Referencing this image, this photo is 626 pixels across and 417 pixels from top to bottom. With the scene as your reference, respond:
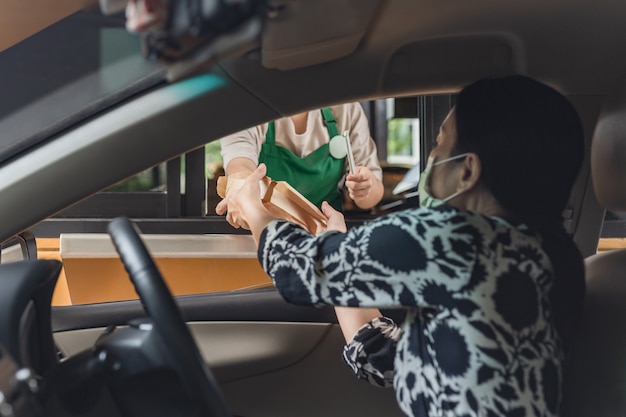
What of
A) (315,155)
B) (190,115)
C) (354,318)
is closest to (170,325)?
(190,115)

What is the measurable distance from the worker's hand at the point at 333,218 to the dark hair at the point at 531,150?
43cm

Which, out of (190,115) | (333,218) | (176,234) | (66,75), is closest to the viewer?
(190,115)

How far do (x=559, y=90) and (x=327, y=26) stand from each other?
58cm

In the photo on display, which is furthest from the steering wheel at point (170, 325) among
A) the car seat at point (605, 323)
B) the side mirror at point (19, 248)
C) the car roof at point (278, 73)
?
the car seat at point (605, 323)

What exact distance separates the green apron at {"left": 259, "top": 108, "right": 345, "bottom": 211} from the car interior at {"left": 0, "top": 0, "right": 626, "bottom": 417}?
0.09m

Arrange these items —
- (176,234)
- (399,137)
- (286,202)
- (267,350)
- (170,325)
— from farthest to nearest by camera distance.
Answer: (399,137), (267,350), (176,234), (286,202), (170,325)

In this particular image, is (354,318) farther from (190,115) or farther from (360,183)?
(190,115)

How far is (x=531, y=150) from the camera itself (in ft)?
5.00

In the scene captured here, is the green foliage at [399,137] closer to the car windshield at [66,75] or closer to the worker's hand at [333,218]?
the worker's hand at [333,218]

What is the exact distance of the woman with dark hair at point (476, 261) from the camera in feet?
4.74

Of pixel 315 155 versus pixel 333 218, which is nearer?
pixel 333 218

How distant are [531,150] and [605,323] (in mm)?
408

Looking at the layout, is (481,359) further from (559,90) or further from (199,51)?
(199,51)

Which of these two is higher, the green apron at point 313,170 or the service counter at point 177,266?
the green apron at point 313,170
